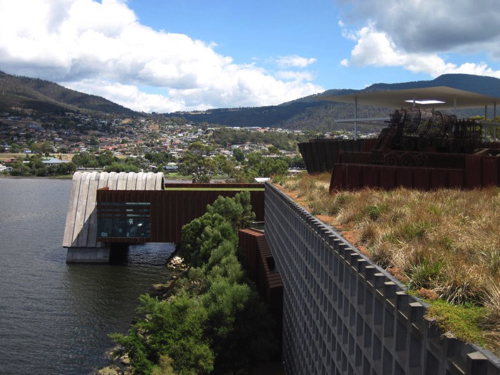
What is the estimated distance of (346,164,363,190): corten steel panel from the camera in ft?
59.2

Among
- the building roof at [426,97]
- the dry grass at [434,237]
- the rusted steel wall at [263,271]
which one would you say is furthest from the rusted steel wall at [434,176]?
the building roof at [426,97]

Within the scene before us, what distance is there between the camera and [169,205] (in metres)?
45.8

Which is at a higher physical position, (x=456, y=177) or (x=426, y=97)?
(x=426, y=97)

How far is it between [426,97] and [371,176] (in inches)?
873

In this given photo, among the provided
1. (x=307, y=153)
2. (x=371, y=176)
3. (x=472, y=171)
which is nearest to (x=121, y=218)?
(x=307, y=153)

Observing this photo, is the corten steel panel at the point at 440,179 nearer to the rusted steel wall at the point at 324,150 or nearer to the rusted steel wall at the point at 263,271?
the rusted steel wall at the point at 263,271

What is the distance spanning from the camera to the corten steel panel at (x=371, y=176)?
17906 millimetres

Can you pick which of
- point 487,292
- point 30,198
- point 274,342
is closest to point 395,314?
point 487,292

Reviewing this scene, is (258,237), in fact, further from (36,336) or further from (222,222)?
(36,336)

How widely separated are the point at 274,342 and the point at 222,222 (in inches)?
566

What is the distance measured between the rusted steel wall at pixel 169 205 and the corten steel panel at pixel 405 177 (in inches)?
1104

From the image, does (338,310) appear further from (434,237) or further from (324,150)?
(324,150)

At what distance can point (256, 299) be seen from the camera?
2223 cm

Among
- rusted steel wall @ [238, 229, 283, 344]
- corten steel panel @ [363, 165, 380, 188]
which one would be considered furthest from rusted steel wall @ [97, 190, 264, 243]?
corten steel panel @ [363, 165, 380, 188]
